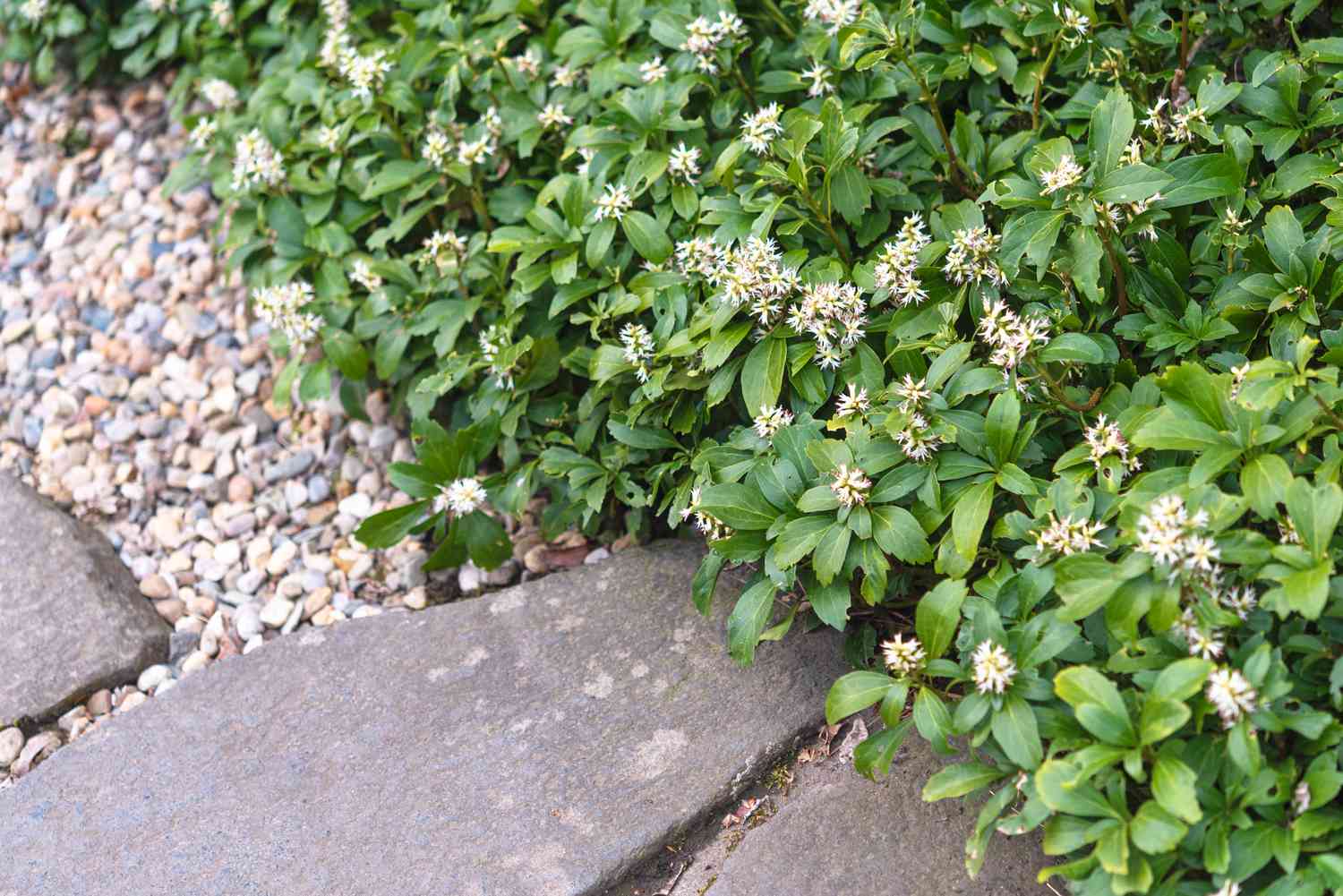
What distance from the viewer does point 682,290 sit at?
2834 millimetres

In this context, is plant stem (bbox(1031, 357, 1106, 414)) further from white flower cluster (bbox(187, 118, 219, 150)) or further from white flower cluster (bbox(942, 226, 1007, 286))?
white flower cluster (bbox(187, 118, 219, 150))

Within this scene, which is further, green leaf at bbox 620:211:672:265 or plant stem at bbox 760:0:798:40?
plant stem at bbox 760:0:798:40

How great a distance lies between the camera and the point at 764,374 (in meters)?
2.62

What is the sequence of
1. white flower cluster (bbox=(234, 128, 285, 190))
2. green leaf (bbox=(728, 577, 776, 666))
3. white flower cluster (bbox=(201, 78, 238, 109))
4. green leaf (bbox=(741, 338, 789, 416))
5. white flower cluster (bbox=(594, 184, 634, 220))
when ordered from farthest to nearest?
white flower cluster (bbox=(201, 78, 238, 109)) < white flower cluster (bbox=(234, 128, 285, 190)) < white flower cluster (bbox=(594, 184, 634, 220)) < green leaf (bbox=(741, 338, 789, 416)) < green leaf (bbox=(728, 577, 776, 666))

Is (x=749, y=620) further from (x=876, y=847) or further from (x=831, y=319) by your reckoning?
(x=831, y=319)

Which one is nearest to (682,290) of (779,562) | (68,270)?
(779,562)

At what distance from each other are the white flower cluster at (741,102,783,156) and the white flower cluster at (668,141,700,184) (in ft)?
0.59

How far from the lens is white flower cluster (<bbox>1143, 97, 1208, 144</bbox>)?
2.65 meters


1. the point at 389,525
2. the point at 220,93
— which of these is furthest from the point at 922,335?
the point at 220,93

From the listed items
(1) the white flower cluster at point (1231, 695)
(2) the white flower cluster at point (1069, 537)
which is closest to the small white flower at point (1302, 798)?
(1) the white flower cluster at point (1231, 695)

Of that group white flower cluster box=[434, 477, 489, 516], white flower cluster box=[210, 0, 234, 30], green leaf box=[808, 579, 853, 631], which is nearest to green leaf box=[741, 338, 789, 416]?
green leaf box=[808, 579, 853, 631]

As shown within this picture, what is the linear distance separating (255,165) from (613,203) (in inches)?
44.9

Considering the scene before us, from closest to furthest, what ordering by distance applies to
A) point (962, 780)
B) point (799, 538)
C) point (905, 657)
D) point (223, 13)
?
1. point (962, 780)
2. point (905, 657)
3. point (799, 538)
4. point (223, 13)

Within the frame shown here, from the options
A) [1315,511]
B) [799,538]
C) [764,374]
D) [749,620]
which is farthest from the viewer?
[764,374]
